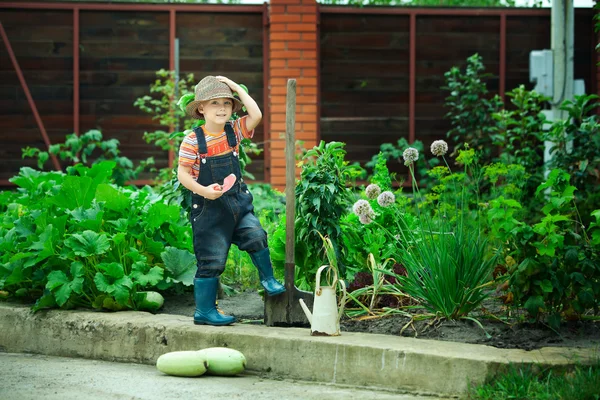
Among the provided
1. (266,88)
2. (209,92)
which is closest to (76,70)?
(266,88)

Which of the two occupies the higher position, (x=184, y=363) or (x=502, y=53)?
(x=502, y=53)

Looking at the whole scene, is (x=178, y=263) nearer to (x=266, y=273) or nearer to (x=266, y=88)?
(x=266, y=273)

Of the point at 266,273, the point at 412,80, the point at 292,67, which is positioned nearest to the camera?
the point at 266,273

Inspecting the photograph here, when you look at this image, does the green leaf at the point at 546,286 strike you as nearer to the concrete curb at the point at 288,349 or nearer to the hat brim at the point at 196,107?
the concrete curb at the point at 288,349

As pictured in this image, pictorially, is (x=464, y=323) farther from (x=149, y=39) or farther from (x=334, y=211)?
(x=149, y=39)

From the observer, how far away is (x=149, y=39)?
9.27 m

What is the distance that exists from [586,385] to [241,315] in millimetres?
2128

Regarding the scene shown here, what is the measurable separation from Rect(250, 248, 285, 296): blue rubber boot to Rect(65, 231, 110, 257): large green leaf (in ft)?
3.04

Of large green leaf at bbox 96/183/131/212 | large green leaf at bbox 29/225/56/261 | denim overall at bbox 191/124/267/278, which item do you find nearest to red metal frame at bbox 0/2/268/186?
large green leaf at bbox 96/183/131/212

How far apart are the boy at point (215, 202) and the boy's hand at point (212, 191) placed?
2 cm

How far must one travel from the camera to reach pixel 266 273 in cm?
480

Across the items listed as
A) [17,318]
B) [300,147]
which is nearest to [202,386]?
[17,318]

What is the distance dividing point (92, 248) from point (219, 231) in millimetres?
883

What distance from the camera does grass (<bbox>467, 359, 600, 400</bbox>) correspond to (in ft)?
12.0
